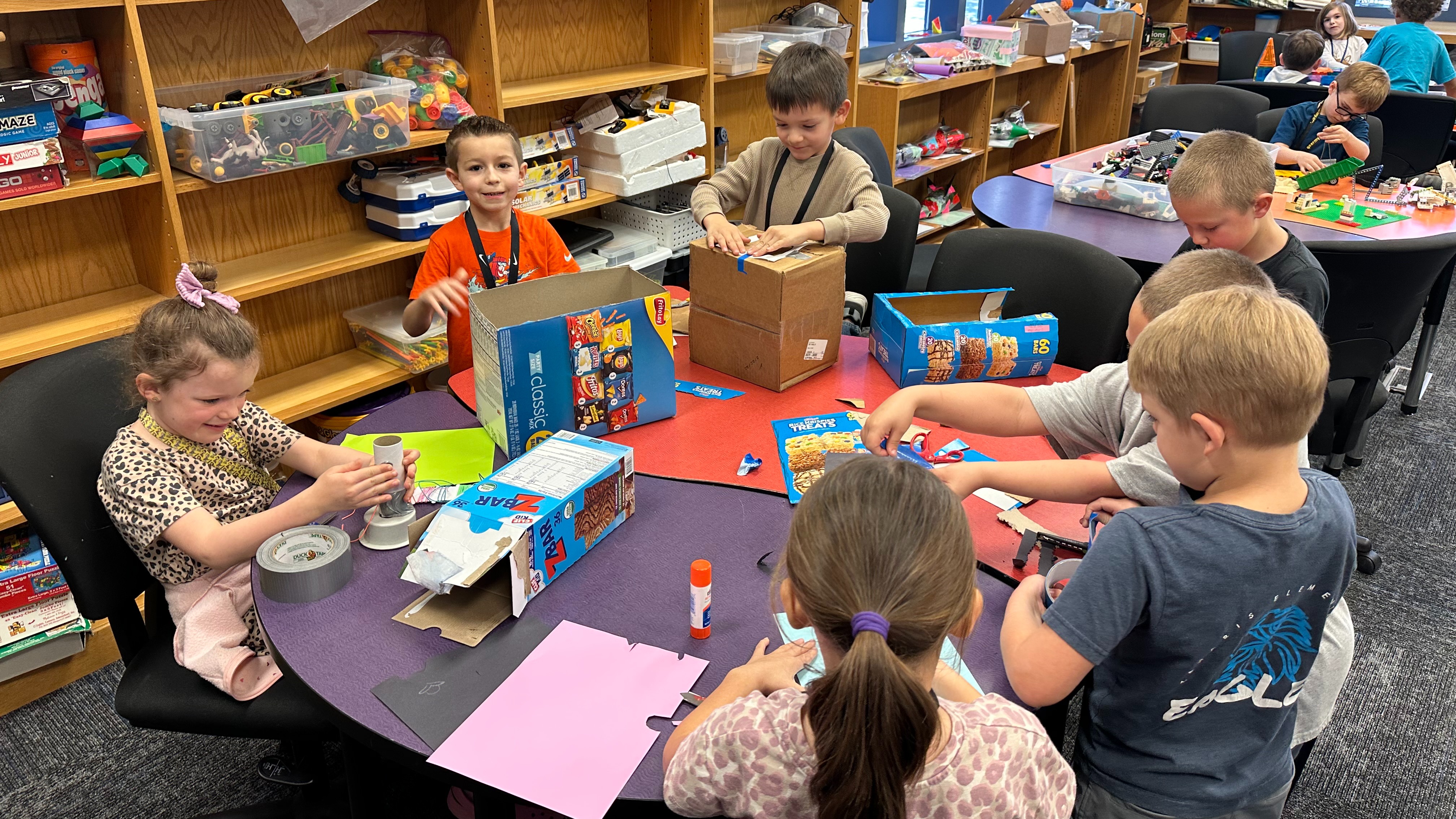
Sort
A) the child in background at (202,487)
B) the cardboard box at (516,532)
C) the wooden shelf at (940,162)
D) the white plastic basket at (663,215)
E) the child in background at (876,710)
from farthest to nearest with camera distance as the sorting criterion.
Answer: the wooden shelf at (940,162)
the white plastic basket at (663,215)
the child in background at (202,487)
the cardboard box at (516,532)
the child in background at (876,710)

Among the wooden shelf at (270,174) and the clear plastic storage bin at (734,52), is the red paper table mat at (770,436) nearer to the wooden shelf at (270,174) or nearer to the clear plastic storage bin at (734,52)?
the wooden shelf at (270,174)

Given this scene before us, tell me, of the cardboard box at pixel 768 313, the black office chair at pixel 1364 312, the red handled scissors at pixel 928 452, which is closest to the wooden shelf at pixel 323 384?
the cardboard box at pixel 768 313

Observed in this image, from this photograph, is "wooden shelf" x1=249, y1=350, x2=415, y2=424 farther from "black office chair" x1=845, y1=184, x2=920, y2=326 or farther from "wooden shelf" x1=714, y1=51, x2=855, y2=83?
"wooden shelf" x1=714, y1=51, x2=855, y2=83

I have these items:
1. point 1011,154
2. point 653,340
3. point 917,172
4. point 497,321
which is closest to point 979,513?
point 653,340

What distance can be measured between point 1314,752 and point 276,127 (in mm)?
2720

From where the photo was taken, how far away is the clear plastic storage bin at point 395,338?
2775mm

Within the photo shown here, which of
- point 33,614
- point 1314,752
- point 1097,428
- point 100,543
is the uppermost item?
point 1097,428

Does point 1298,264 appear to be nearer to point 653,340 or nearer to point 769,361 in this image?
point 769,361

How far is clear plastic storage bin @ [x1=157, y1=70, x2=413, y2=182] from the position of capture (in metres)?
2.24

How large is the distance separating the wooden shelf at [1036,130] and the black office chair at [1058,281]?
3.09m

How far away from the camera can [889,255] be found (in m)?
2.81

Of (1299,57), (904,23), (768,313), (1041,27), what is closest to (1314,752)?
(768,313)

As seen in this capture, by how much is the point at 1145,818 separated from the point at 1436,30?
7.50m

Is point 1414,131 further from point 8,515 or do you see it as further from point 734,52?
point 8,515
